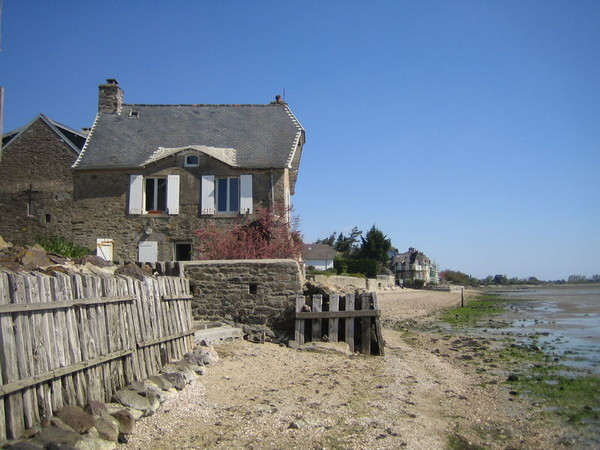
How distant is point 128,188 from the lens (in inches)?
808

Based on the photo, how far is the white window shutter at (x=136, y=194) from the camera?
20312 mm

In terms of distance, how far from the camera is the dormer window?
20391 mm

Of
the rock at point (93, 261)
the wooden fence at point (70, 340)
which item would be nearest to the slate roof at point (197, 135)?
the rock at point (93, 261)

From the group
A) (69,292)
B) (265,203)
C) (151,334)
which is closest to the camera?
(69,292)

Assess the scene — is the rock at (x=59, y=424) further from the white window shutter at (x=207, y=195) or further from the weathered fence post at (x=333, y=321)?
the white window shutter at (x=207, y=195)

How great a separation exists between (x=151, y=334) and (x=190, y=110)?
17194mm

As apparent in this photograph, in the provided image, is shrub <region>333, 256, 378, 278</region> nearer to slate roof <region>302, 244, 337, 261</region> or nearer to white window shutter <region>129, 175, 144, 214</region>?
slate roof <region>302, 244, 337, 261</region>

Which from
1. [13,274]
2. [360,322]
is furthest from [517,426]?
[13,274]

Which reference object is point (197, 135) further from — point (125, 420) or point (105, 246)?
point (125, 420)

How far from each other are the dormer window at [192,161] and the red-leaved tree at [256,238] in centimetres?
250

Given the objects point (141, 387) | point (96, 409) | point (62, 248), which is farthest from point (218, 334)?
point (62, 248)

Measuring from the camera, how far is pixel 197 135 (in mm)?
21891

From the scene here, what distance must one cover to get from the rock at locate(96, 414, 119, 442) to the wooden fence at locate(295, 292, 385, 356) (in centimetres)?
589

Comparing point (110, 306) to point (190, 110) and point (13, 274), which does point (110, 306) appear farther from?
point (190, 110)
